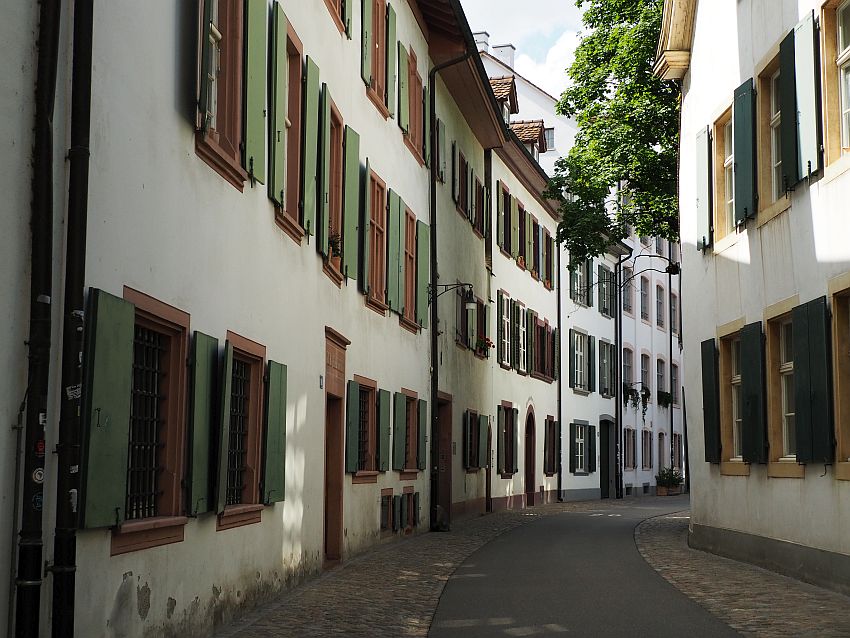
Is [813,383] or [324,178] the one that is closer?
[813,383]

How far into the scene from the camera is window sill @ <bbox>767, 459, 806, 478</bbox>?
13.9 meters

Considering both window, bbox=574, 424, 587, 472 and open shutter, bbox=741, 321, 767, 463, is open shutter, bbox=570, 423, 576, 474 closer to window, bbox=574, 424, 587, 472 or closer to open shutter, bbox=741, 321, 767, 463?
window, bbox=574, 424, 587, 472

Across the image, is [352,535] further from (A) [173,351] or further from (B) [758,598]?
(A) [173,351]

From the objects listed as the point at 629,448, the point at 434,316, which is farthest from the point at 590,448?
the point at 434,316

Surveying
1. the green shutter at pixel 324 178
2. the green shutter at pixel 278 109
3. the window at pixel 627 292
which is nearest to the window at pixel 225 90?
the green shutter at pixel 278 109

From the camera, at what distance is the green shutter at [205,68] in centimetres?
923

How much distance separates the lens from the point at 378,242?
1870 centimetres

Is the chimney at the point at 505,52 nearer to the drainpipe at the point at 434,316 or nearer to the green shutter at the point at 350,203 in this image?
the drainpipe at the point at 434,316

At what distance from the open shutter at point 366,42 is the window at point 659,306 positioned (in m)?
35.9

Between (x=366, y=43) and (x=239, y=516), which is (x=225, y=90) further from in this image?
(x=366, y=43)

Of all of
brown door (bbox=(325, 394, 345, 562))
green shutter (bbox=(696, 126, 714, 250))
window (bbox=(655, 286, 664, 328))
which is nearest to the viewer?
brown door (bbox=(325, 394, 345, 562))

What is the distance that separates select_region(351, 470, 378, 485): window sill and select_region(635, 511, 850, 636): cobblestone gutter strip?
389 cm

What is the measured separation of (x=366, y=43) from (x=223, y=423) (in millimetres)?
9183

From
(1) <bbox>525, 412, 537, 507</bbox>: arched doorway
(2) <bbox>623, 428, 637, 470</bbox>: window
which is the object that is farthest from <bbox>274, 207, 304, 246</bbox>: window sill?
(2) <bbox>623, 428, 637, 470</bbox>: window
